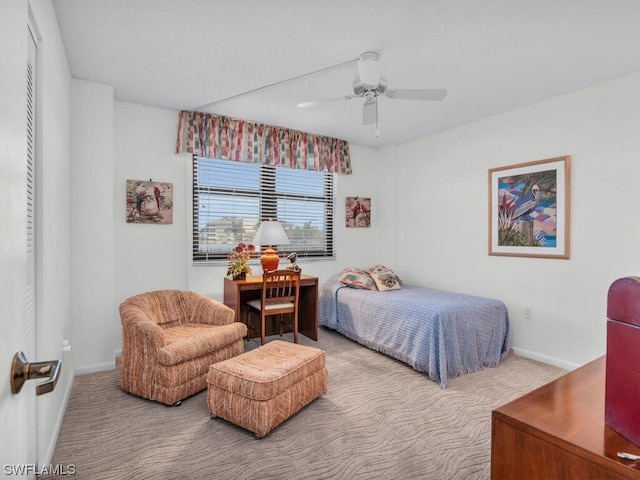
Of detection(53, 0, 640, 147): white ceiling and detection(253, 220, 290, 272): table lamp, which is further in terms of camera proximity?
detection(253, 220, 290, 272): table lamp

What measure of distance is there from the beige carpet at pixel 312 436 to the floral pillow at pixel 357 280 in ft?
4.31

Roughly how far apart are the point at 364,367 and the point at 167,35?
119 inches

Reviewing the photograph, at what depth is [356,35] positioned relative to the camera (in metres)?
2.25

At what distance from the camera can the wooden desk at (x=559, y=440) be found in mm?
734

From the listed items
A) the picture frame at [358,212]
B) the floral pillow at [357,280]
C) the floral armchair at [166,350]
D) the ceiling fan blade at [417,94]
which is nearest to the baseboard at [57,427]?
the floral armchair at [166,350]

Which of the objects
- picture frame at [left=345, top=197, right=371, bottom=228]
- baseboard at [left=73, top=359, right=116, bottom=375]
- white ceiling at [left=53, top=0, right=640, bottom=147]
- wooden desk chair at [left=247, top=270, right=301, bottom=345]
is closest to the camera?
white ceiling at [left=53, top=0, right=640, bottom=147]

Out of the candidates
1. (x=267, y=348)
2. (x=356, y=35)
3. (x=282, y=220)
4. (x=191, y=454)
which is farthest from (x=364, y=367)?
(x=356, y=35)

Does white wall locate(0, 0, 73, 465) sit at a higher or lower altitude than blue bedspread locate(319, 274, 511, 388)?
higher

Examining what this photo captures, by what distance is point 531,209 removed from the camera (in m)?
3.42

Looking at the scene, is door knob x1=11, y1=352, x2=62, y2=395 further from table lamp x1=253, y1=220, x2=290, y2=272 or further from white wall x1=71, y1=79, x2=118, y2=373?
table lamp x1=253, y1=220, x2=290, y2=272

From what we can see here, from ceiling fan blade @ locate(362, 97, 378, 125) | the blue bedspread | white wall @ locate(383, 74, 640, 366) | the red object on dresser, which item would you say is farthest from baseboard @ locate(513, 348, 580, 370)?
the red object on dresser

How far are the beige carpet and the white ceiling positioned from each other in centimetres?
249

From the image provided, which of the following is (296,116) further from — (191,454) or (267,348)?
(191,454)

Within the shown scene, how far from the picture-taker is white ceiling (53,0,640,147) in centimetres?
202
